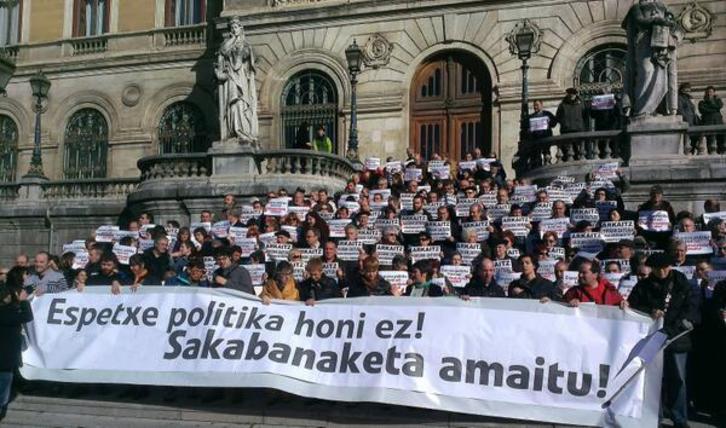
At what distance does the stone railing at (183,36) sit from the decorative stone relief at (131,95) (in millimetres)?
1851

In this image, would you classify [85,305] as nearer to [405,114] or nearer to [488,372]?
[488,372]

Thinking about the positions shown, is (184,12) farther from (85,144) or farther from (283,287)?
(283,287)

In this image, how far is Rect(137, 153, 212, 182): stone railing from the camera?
18922 millimetres

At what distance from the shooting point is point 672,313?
766cm

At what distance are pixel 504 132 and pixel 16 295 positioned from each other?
54.5 ft

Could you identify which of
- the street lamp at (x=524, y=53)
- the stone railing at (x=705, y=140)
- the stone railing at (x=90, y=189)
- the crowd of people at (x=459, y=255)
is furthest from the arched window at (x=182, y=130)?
the stone railing at (x=705, y=140)

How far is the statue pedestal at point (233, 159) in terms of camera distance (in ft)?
60.1

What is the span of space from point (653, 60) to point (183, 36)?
1892 centimetres

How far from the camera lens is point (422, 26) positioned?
81.0 ft

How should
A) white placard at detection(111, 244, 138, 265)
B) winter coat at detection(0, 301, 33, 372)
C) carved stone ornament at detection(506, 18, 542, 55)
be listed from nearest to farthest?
winter coat at detection(0, 301, 33, 372), white placard at detection(111, 244, 138, 265), carved stone ornament at detection(506, 18, 542, 55)

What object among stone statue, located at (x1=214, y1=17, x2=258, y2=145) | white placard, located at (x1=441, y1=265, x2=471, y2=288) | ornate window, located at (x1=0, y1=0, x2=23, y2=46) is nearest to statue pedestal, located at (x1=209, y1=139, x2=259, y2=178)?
stone statue, located at (x1=214, y1=17, x2=258, y2=145)

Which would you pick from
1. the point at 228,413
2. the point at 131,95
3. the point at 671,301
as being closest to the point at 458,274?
the point at 671,301

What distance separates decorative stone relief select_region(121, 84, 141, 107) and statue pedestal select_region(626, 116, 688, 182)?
1979 centimetres

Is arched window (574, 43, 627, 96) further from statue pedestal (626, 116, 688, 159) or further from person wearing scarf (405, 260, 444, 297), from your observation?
person wearing scarf (405, 260, 444, 297)
